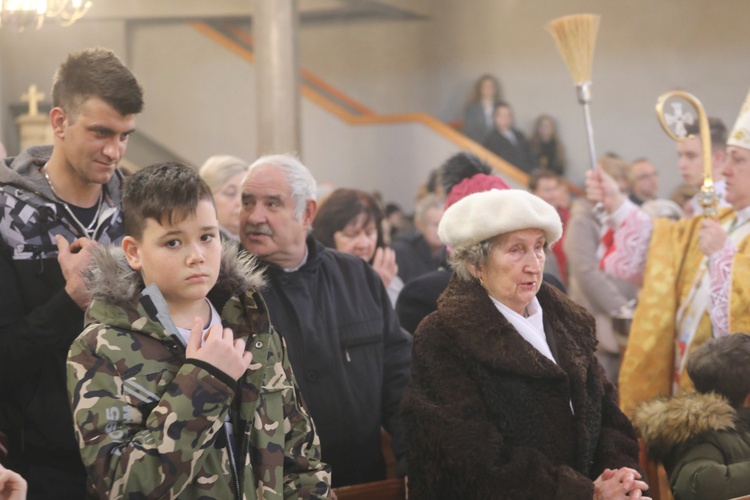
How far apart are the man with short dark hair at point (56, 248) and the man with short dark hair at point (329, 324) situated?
0.54 meters

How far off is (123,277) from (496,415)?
38.7 inches

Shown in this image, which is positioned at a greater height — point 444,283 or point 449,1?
point 449,1

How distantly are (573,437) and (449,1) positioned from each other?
11.5 metres

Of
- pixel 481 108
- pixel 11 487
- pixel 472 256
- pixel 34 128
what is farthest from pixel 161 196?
pixel 481 108

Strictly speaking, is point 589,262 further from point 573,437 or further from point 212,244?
point 212,244

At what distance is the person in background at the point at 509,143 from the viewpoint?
38.1ft

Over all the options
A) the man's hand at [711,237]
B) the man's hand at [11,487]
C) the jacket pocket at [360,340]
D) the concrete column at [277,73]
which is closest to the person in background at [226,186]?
the jacket pocket at [360,340]

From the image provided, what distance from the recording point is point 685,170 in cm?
503

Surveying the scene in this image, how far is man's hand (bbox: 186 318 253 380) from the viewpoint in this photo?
6.91ft

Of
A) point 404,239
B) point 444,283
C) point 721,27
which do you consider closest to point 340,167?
point 721,27

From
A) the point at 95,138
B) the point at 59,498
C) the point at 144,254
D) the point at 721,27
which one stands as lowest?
the point at 59,498

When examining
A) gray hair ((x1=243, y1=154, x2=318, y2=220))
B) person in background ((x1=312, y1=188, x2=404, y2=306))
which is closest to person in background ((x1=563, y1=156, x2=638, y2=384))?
person in background ((x1=312, y1=188, x2=404, y2=306))

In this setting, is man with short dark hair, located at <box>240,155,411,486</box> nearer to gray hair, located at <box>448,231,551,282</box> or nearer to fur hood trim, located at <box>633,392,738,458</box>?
gray hair, located at <box>448,231,551,282</box>

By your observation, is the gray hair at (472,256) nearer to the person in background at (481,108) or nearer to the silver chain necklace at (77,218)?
the silver chain necklace at (77,218)
